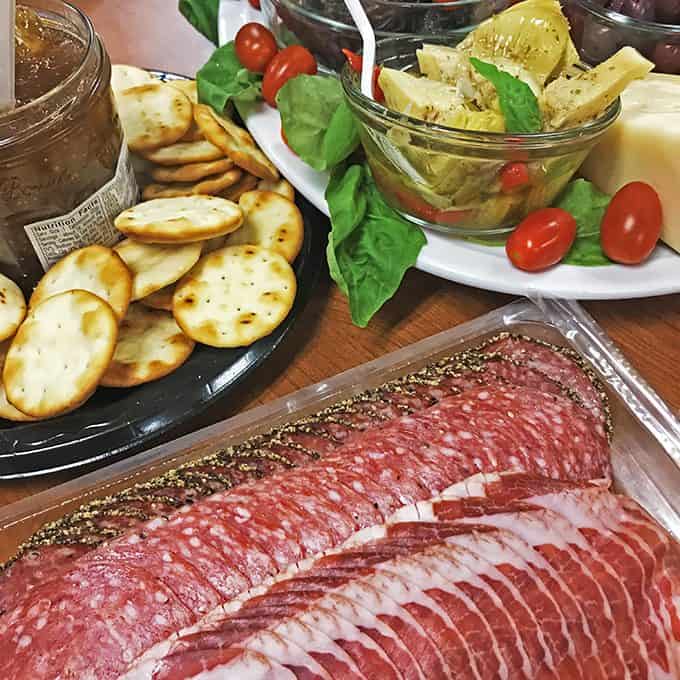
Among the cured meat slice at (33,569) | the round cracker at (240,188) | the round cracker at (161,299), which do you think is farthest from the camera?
the round cracker at (240,188)

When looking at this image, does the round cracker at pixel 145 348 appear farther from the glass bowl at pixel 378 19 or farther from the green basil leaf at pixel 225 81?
the glass bowl at pixel 378 19

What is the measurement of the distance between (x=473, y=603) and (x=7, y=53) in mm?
1204

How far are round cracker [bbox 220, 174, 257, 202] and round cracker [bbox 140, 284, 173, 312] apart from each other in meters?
0.34

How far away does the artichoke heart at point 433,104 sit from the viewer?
1619 mm

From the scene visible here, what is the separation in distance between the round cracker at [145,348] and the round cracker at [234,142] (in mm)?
437

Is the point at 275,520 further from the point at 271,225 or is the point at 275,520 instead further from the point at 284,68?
the point at 284,68

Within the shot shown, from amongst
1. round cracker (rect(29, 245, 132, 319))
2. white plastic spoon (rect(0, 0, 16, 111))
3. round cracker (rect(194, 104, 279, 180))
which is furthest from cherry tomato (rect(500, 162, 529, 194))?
white plastic spoon (rect(0, 0, 16, 111))

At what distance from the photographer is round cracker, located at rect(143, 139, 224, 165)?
1.84m

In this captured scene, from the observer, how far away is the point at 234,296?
64.7 inches

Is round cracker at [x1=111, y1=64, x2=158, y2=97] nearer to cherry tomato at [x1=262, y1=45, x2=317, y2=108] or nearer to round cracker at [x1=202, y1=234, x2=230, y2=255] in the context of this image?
cherry tomato at [x1=262, y1=45, x2=317, y2=108]

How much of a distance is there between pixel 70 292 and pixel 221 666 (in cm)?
84

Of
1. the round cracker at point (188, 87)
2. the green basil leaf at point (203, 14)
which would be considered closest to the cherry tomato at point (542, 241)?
the round cracker at point (188, 87)

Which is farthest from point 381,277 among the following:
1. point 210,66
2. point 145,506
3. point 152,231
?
point 210,66

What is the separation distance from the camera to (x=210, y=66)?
85.8 inches
